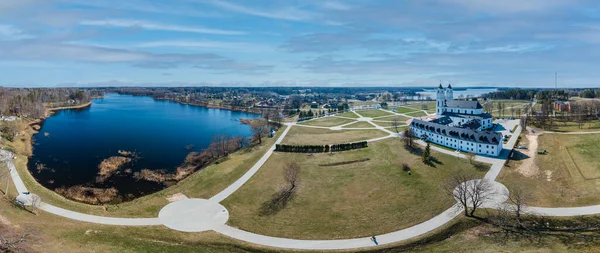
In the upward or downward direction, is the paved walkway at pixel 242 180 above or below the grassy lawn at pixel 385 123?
below

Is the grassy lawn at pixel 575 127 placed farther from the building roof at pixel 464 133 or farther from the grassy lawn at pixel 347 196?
the grassy lawn at pixel 347 196

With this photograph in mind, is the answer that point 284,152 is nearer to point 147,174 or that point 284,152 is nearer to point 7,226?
point 147,174

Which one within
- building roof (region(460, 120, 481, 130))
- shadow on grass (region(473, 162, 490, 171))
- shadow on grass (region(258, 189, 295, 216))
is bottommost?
shadow on grass (region(258, 189, 295, 216))

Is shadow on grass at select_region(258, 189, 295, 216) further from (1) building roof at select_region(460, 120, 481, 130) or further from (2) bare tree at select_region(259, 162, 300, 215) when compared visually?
(1) building roof at select_region(460, 120, 481, 130)

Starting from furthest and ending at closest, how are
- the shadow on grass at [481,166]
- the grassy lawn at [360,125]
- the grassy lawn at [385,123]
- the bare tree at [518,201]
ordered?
the grassy lawn at [360,125], the grassy lawn at [385,123], the shadow on grass at [481,166], the bare tree at [518,201]

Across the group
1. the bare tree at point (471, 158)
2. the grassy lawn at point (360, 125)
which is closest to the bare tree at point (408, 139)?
the bare tree at point (471, 158)

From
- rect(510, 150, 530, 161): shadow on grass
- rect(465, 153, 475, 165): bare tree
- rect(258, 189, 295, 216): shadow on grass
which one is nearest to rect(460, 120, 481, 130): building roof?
rect(510, 150, 530, 161): shadow on grass

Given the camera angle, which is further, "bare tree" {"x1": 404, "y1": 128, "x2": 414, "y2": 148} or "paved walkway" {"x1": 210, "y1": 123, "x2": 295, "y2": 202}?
"bare tree" {"x1": 404, "y1": 128, "x2": 414, "y2": 148}
